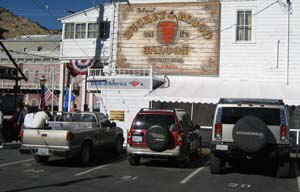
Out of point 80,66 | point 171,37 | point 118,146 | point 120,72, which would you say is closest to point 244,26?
point 171,37

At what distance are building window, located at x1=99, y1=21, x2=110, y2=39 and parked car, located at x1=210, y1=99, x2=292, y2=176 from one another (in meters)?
13.6

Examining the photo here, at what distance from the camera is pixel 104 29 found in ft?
80.8

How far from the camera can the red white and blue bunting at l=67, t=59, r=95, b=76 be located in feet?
78.9

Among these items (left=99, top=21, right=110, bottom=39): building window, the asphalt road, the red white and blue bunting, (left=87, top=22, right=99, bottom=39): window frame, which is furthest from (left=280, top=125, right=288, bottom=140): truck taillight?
(left=87, top=22, right=99, bottom=39): window frame

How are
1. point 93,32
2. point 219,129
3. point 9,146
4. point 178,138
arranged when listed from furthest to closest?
point 93,32, point 9,146, point 178,138, point 219,129

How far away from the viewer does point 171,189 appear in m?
10.1

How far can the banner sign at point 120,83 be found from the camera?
67.6 feet

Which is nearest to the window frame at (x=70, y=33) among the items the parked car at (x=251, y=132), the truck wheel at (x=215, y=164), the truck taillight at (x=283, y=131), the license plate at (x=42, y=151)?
the license plate at (x=42, y=151)

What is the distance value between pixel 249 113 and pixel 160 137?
2591mm

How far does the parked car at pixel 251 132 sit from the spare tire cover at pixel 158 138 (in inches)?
57.4

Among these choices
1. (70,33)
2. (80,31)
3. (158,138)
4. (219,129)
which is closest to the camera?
(219,129)

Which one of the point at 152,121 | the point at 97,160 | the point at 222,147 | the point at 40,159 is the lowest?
the point at 97,160

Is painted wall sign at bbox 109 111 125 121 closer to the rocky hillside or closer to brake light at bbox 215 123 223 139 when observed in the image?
brake light at bbox 215 123 223 139

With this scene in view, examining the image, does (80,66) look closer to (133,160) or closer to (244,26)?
(244,26)
